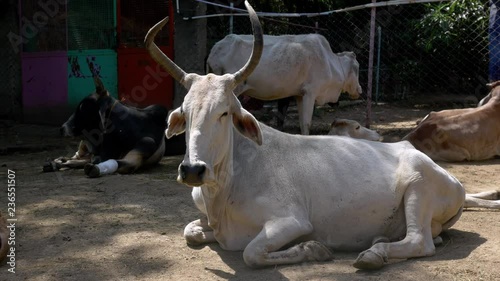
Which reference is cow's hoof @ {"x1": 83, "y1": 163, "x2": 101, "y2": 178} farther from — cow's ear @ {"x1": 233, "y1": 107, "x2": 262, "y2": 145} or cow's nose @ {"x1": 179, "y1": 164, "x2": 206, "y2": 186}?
cow's nose @ {"x1": 179, "y1": 164, "x2": 206, "y2": 186}

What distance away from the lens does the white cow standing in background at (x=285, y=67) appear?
8.78m

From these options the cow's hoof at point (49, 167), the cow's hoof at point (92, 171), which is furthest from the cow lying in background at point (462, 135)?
the cow's hoof at point (49, 167)

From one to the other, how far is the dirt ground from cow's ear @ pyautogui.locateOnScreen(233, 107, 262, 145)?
2.33 feet

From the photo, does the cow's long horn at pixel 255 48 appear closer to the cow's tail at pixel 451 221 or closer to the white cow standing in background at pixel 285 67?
the cow's tail at pixel 451 221

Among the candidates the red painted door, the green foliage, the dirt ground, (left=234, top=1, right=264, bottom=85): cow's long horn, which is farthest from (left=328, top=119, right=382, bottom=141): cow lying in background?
the green foliage

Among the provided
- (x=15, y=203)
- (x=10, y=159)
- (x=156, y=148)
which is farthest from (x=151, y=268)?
(x=10, y=159)

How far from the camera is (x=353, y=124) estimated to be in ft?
23.4

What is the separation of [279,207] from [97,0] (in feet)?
24.2

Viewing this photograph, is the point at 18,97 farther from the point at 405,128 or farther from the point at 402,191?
the point at 402,191

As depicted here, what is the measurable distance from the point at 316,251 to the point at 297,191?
42 centimetres

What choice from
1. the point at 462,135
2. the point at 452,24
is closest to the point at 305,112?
the point at 462,135

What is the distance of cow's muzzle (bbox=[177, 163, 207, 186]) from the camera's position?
127 inches

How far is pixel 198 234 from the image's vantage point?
160 inches

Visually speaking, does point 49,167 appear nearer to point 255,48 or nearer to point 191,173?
point 255,48
